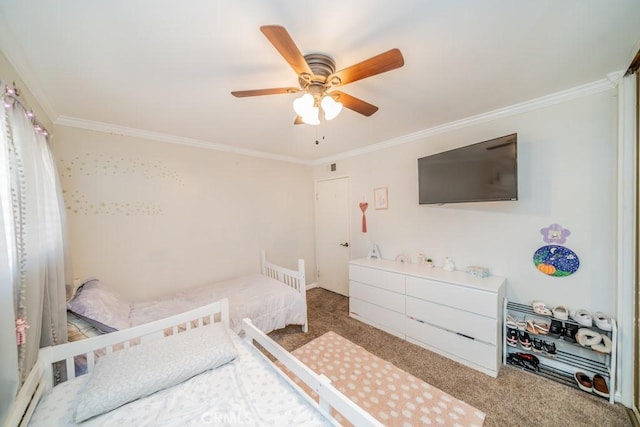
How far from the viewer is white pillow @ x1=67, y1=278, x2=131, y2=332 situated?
157 cm

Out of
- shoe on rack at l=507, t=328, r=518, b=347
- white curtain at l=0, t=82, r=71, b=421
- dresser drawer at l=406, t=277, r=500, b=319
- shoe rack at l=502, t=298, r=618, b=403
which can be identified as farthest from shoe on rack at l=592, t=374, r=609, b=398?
white curtain at l=0, t=82, r=71, b=421

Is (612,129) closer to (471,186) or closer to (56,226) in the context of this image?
(471,186)

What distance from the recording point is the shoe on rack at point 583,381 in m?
1.75

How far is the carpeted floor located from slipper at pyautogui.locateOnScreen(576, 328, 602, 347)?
38 centimetres

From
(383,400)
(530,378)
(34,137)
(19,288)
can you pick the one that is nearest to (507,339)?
(530,378)

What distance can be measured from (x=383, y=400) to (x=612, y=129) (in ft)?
8.81

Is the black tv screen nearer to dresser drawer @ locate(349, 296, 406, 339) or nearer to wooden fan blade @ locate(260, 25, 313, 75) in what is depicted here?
dresser drawer @ locate(349, 296, 406, 339)

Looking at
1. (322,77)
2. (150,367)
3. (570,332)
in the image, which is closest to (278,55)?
(322,77)

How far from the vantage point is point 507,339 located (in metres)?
2.07

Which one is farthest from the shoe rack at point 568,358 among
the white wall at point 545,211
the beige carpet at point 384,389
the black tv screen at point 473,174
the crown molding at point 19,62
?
the crown molding at point 19,62

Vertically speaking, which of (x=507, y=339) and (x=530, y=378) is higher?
(x=507, y=339)

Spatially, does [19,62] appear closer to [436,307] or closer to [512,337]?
[436,307]

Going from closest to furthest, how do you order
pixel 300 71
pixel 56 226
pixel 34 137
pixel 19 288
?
pixel 19 288 < pixel 300 71 < pixel 34 137 < pixel 56 226

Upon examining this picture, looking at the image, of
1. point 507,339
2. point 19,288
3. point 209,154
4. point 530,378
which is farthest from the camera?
point 209,154
